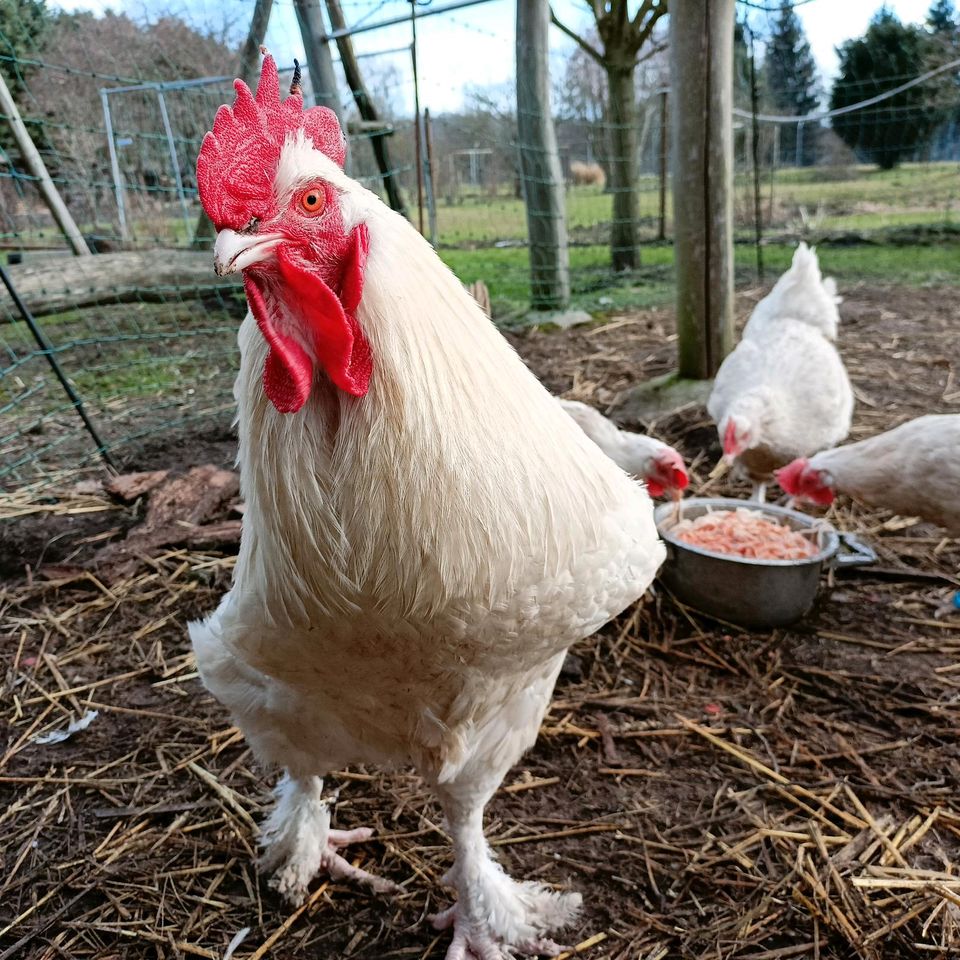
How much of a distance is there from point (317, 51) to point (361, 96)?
0.71 meters

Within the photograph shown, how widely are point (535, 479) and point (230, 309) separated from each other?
790 centimetres

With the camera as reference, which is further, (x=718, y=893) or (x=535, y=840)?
(x=535, y=840)

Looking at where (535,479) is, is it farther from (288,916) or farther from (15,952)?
(15,952)

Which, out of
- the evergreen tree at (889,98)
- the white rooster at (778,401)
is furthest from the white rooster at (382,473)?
the evergreen tree at (889,98)

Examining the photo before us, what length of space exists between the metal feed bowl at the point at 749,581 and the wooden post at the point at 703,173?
2.20 m

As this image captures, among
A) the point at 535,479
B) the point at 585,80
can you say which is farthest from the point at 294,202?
the point at 585,80

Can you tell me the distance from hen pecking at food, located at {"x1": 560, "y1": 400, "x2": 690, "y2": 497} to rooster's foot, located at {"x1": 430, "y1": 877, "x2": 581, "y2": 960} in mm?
2169

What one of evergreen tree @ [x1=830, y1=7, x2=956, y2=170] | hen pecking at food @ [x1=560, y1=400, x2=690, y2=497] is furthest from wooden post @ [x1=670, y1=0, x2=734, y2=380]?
evergreen tree @ [x1=830, y1=7, x2=956, y2=170]

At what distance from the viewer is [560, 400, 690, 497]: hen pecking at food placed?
3.86 meters

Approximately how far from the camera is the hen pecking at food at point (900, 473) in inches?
130

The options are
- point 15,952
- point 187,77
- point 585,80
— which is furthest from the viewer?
point 585,80

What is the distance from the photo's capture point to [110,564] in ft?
12.2

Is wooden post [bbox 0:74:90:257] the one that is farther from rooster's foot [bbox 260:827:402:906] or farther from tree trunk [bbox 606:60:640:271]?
tree trunk [bbox 606:60:640:271]

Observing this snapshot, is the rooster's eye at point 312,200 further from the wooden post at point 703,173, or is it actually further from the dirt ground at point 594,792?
the wooden post at point 703,173
